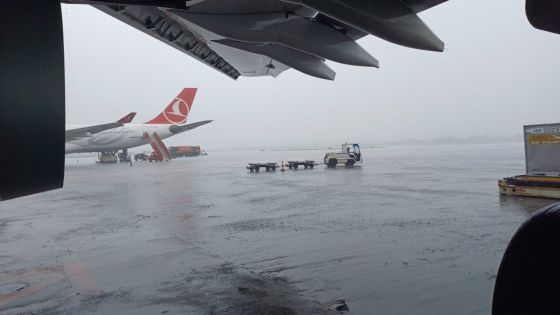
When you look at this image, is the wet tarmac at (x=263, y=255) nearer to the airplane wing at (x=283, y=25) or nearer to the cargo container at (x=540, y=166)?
the cargo container at (x=540, y=166)

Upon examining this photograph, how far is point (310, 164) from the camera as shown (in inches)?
1211

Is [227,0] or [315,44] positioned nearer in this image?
[227,0]

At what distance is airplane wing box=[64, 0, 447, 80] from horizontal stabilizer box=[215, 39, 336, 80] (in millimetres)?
11

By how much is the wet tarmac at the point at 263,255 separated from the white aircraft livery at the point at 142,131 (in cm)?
3489

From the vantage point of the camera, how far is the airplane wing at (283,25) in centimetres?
298

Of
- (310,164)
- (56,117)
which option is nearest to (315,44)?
(56,117)

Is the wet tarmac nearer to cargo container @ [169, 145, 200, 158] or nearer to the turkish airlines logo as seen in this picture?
the turkish airlines logo

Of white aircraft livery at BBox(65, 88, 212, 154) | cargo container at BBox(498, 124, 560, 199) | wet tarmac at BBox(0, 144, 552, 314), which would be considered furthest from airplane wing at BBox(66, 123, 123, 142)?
cargo container at BBox(498, 124, 560, 199)

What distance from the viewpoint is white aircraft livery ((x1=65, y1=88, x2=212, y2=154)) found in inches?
1809

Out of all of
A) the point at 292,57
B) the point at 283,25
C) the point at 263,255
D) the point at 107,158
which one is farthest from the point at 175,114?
the point at 283,25

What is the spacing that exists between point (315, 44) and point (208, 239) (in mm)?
5605

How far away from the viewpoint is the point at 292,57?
15.5ft

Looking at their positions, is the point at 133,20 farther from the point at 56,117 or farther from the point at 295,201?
the point at 295,201

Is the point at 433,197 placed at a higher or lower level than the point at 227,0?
lower
